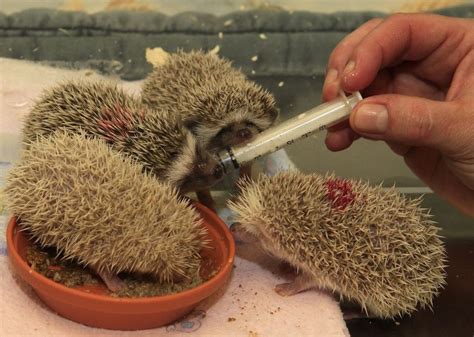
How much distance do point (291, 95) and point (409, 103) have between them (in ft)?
4.81

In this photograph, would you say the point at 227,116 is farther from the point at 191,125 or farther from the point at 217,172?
the point at 217,172

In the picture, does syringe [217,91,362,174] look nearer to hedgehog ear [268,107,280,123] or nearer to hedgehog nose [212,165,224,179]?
hedgehog nose [212,165,224,179]

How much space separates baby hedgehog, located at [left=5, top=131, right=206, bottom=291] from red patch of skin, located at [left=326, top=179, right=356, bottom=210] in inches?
14.3

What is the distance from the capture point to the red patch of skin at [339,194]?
5.26 feet

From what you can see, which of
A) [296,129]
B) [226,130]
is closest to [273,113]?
[226,130]

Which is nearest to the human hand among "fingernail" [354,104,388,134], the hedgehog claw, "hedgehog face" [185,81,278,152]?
"fingernail" [354,104,388,134]

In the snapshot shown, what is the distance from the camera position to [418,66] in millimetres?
2135

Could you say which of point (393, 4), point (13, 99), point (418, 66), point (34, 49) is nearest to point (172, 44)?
point (34, 49)

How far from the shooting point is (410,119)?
1512 mm

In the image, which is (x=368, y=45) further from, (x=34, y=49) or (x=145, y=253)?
(x=34, y=49)

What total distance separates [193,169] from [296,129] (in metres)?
0.33

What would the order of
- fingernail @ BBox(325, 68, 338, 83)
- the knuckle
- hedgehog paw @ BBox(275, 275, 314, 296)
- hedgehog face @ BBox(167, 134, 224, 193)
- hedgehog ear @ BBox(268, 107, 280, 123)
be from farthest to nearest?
hedgehog ear @ BBox(268, 107, 280, 123), fingernail @ BBox(325, 68, 338, 83), hedgehog face @ BBox(167, 134, 224, 193), hedgehog paw @ BBox(275, 275, 314, 296), the knuckle

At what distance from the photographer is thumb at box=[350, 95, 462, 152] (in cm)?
151

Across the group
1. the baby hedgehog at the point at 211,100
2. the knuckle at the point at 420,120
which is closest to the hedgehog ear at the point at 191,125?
the baby hedgehog at the point at 211,100
